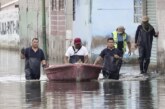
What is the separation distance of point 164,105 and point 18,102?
3159 mm

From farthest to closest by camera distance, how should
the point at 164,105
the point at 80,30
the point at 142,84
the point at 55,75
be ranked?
the point at 80,30
the point at 55,75
the point at 142,84
the point at 164,105

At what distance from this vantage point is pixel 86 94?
17.8 metres

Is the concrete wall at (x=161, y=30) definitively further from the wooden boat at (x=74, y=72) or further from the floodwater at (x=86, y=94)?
the wooden boat at (x=74, y=72)

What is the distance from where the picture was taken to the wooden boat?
21.9m

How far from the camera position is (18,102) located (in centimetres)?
1612

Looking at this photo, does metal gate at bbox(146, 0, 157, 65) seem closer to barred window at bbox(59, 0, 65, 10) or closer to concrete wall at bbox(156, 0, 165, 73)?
concrete wall at bbox(156, 0, 165, 73)

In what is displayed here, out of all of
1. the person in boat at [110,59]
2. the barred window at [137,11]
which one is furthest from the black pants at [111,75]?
the barred window at [137,11]

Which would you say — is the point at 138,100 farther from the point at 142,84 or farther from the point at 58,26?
the point at 58,26

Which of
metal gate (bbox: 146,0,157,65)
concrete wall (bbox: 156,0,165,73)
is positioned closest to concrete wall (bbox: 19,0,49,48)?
metal gate (bbox: 146,0,157,65)

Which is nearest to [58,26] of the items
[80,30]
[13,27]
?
[80,30]

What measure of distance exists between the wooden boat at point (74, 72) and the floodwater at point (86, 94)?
0.28m

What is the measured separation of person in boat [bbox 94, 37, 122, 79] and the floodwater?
14.0 inches

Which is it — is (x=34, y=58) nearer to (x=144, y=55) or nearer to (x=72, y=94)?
(x=144, y=55)

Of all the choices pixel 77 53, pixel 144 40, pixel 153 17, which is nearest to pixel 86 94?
pixel 77 53
